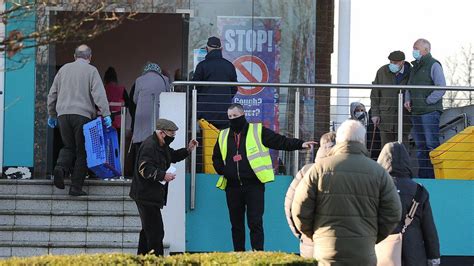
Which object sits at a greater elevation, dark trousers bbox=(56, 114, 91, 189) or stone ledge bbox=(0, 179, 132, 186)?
dark trousers bbox=(56, 114, 91, 189)

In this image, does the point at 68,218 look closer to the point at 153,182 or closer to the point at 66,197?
the point at 66,197

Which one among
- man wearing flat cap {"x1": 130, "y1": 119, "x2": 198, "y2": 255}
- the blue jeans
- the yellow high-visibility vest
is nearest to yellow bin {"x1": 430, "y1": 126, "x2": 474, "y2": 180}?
the blue jeans

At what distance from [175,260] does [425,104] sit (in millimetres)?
6390

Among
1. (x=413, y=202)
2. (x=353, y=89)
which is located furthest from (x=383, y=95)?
(x=413, y=202)

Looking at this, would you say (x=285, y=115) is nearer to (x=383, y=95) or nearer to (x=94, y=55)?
Result: (x=383, y=95)

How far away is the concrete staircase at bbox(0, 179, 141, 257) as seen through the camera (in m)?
14.8

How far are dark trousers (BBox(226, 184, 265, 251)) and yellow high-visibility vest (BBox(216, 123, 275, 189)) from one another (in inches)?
6.1

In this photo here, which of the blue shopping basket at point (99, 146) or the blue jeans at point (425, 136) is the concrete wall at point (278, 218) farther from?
the blue shopping basket at point (99, 146)

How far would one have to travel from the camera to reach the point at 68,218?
1523cm

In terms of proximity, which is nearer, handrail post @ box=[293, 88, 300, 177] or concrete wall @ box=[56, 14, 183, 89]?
handrail post @ box=[293, 88, 300, 177]

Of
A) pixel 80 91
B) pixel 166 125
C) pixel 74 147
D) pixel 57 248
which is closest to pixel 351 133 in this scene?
pixel 166 125

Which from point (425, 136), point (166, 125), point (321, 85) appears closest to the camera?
point (166, 125)

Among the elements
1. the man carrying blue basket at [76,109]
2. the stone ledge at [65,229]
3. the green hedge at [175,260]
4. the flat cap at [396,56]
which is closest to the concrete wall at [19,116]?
the man carrying blue basket at [76,109]

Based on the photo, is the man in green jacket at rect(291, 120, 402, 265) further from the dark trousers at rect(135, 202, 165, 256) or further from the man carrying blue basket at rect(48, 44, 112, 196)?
the man carrying blue basket at rect(48, 44, 112, 196)
